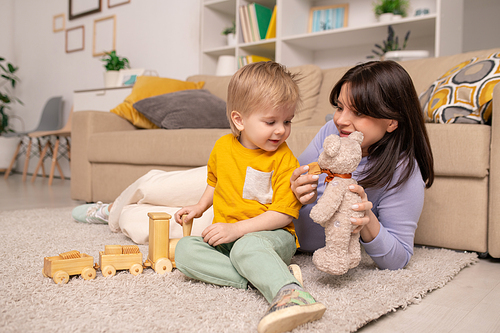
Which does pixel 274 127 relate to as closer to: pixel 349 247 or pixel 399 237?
pixel 349 247

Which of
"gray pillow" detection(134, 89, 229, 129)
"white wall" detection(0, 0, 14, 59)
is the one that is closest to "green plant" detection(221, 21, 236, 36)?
"gray pillow" detection(134, 89, 229, 129)

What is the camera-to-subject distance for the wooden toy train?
0.90 meters

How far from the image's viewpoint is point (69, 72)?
4.36 metres

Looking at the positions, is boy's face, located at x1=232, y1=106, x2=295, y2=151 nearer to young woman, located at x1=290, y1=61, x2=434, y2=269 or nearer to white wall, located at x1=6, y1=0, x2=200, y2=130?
young woman, located at x1=290, y1=61, x2=434, y2=269

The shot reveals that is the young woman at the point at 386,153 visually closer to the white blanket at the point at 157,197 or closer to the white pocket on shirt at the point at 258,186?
the white pocket on shirt at the point at 258,186

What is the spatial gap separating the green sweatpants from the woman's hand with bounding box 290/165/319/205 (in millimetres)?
111

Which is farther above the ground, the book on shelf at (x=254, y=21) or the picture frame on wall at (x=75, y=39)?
the picture frame on wall at (x=75, y=39)

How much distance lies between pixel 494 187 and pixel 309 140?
1.97 ft

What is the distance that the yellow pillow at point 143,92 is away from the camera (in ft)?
7.98

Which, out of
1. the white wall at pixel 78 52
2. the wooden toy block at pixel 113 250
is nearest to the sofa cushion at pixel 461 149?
the wooden toy block at pixel 113 250

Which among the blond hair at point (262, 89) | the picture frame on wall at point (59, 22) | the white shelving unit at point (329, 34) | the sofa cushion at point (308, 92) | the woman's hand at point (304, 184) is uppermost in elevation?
the picture frame on wall at point (59, 22)

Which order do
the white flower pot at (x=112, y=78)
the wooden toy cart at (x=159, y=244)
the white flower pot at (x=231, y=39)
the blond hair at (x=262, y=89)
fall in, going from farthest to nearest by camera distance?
the white flower pot at (x=112, y=78), the white flower pot at (x=231, y=39), the wooden toy cart at (x=159, y=244), the blond hair at (x=262, y=89)

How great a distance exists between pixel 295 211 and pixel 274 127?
195 mm

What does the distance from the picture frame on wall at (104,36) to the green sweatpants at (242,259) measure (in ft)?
11.5
